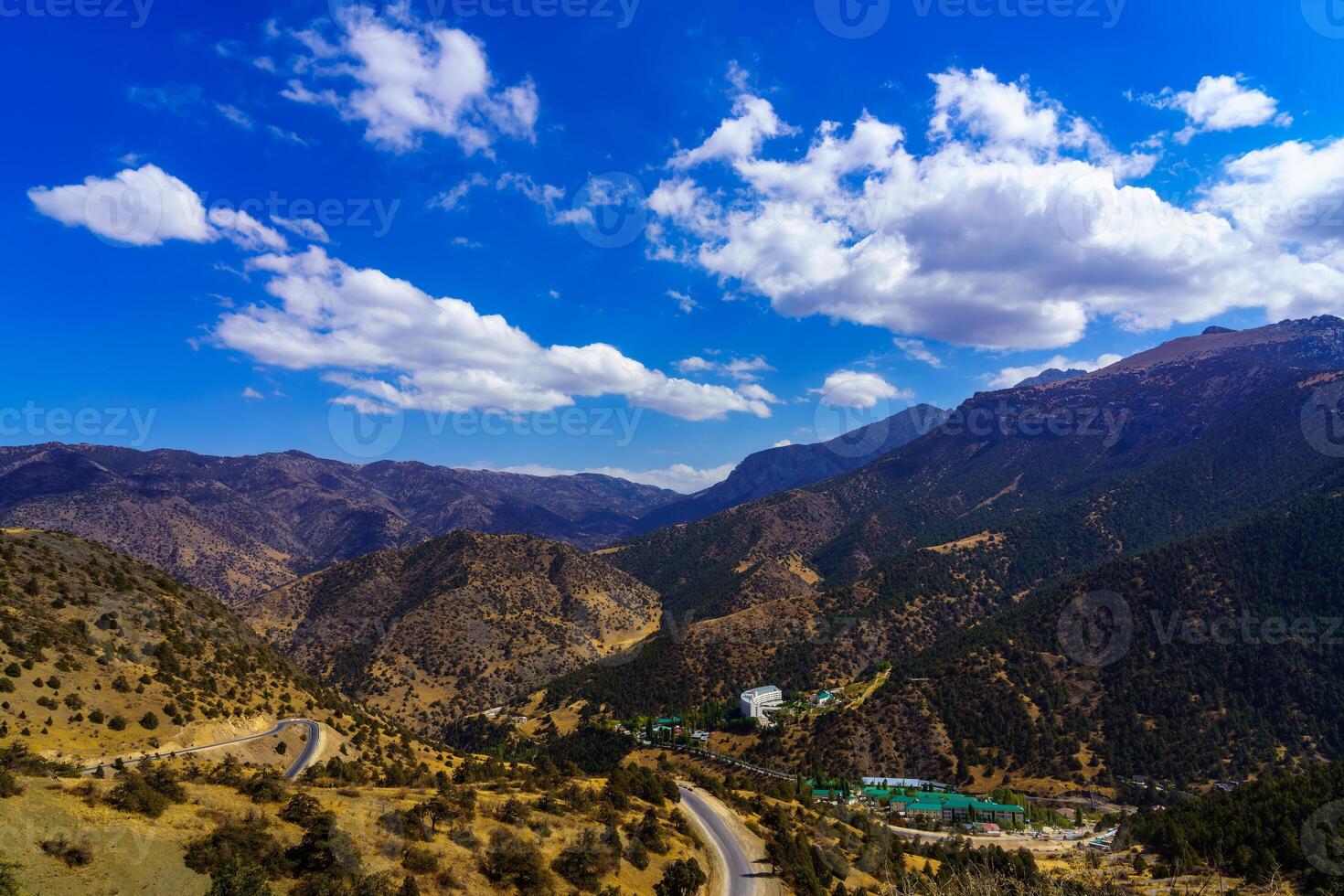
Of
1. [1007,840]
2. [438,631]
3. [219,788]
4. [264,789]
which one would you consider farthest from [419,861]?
[438,631]

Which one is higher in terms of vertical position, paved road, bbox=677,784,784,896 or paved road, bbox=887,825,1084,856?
paved road, bbox=677,784,784,896

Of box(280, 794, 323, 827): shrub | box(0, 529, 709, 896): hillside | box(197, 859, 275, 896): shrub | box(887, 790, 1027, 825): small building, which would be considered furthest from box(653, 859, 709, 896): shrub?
box(887, 790, 1027, 825): small building

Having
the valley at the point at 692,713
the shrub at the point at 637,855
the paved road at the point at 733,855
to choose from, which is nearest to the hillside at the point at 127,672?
the valley at the point at 692,713

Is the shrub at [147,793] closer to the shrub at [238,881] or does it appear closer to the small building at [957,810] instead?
the shrub at [238,881]

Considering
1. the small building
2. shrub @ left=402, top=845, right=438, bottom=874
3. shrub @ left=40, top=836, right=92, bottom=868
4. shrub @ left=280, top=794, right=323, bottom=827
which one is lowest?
the small building

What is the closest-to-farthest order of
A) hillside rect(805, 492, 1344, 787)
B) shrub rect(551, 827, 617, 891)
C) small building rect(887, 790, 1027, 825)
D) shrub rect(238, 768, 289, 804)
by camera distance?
shrub rect(238, 768, 289, 804), shrub rect(551, 827, 617, 891), small building rect(887, 790, 1027, 825), hillside rect(805, 492, 1344, 787)

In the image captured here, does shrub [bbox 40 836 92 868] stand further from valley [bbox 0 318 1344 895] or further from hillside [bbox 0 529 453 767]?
hillside [bbox 0 529 453 767]
